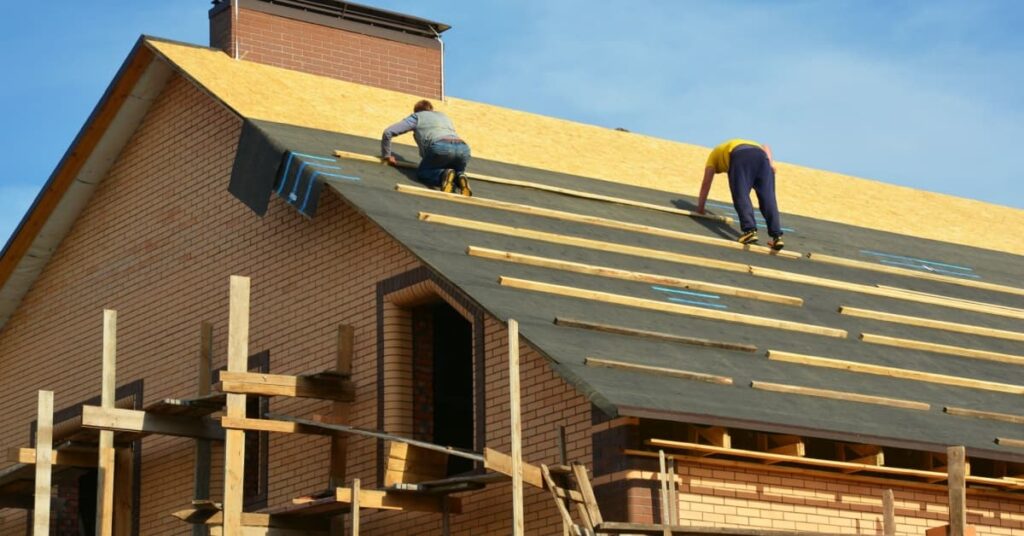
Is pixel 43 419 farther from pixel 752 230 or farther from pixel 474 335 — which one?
pixel 752 230

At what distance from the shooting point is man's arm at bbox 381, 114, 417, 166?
1733 cm

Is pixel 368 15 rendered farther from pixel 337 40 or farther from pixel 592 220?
pixel 592 220

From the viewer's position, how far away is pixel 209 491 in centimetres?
1672

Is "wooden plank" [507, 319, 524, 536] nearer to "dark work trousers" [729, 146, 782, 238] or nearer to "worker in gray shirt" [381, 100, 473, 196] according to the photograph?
"worker in gray shirt" [381, 100, 473, 196]

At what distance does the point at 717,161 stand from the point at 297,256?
4.76 meters

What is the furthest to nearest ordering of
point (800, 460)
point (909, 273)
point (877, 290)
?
point (909, 273) → point (877, 290) → point (800, 460)

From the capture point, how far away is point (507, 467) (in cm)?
1330

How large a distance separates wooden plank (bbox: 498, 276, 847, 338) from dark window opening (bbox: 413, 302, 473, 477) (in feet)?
4.73

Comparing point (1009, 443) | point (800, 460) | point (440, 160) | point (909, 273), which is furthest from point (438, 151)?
point (1009, 443)

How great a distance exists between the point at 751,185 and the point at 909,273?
209 centimetres

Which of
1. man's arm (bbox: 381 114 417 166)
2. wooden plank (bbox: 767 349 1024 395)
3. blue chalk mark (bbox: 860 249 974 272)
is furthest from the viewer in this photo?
blue chalk mark (bbox: 860 249 974 272)

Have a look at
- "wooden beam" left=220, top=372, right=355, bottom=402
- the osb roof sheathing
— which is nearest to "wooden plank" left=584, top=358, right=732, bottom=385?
"wooden beam" left=220, top=372, right=355, bottom=402

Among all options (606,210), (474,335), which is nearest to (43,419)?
(474,335)

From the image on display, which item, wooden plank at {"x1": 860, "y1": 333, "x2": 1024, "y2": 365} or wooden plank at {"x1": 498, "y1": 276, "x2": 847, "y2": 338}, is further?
wooden plank at {"x1": 860, "y1": 333, "x2": 1024, "y2": 365}
